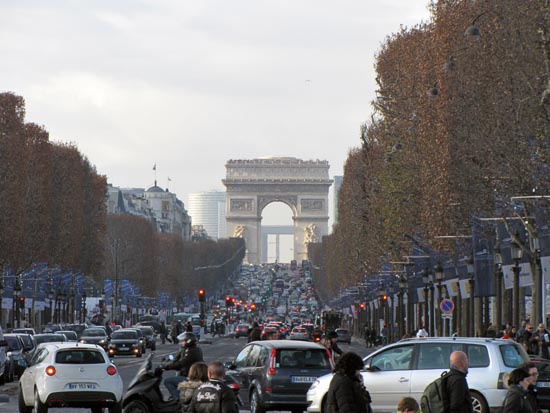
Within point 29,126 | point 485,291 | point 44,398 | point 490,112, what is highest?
point 29,126

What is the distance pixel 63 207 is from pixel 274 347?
69.0 metres

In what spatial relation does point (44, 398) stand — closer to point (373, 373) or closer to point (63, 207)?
point (373, 373)

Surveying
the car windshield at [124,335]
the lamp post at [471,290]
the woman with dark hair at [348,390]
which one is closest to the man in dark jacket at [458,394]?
the woman with dark hair at [348,390]

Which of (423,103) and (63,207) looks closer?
(423,103)

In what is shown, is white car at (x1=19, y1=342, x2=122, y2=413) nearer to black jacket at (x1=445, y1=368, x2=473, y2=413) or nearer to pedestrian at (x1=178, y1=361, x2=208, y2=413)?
pedestrian at (x1=178, y1=361, x2=208, y2=413)

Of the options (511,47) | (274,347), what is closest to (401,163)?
(511,47)

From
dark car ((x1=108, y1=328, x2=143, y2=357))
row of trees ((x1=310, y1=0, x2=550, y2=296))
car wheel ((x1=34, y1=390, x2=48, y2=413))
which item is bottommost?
car wheel ((x1=34, y1=390, x2=48, y2=413))

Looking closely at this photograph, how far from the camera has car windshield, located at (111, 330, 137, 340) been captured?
74938mm

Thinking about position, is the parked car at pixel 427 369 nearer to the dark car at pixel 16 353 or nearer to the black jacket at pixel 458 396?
the black jacket at pixel 458 396

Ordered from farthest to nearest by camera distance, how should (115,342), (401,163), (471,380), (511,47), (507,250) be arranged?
(115,342), (401,163), (507,250), (511,47), (471,380)

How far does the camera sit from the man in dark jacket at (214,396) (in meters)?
17.5

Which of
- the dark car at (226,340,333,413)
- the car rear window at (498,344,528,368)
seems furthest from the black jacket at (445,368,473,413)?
the dark car at (226,340,333,413)

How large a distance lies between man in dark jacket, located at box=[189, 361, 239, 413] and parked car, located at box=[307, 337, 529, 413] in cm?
1033

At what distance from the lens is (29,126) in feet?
308
